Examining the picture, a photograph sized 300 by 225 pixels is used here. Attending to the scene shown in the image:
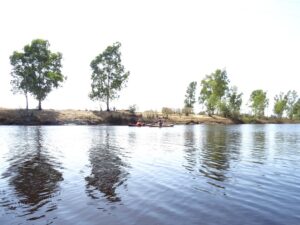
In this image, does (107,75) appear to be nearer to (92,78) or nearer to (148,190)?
(92,78)

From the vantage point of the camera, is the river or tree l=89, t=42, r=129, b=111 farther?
tree l=89, t=42, r=129, b=111

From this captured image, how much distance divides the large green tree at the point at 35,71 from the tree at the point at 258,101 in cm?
10659

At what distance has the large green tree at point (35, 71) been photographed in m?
98.0

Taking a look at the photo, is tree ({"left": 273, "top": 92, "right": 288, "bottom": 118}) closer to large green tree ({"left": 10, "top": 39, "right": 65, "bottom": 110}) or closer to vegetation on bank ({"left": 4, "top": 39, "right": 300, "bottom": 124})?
vegetation on bank ({"left": 4, "top": 39, "right": 300, "bottom": 124})

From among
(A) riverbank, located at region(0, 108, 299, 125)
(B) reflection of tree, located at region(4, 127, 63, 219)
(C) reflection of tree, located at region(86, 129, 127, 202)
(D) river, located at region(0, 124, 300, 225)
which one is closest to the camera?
(D) river, located at region(0, 124, 300, 225)

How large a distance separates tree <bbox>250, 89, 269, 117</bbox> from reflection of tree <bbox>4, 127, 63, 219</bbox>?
15030 centimetres

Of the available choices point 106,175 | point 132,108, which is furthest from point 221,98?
point 106,175

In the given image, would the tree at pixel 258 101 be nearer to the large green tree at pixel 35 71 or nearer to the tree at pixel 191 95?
the tree at pixel 191 95

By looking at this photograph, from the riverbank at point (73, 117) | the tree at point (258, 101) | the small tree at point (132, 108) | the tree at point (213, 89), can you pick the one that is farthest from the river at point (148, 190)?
the tree at point (258, 101)

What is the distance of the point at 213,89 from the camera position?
144m

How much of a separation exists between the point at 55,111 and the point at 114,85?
2182 cm

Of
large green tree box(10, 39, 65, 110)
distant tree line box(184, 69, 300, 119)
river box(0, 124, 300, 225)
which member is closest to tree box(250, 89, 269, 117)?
distant tree line box(184, 69, 300, 119)

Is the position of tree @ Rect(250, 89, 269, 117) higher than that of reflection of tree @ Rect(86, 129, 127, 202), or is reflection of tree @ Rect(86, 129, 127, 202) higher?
tree @ Rect(250, 89, 269, 117)

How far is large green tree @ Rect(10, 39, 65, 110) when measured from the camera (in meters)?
98.0
